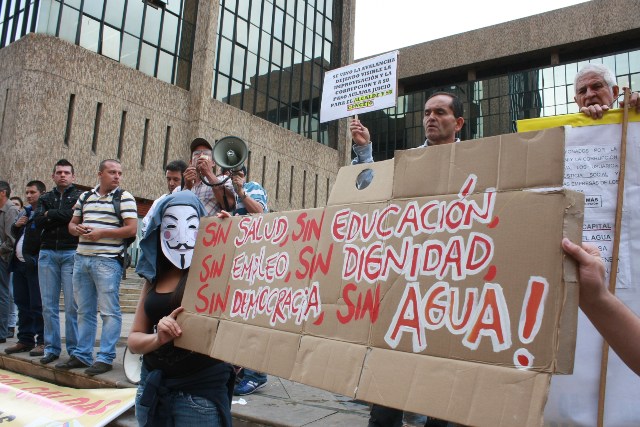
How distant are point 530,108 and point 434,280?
3536 centimetres

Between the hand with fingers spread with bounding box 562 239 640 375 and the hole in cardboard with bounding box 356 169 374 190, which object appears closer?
the hand with fingers spread with bounding box 562 239 640 375

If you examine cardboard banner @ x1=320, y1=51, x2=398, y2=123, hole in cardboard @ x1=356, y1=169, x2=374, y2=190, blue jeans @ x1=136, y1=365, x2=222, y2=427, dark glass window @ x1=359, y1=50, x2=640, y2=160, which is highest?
dark glass window @ x1=359, y1=50, x2=640, y2=160

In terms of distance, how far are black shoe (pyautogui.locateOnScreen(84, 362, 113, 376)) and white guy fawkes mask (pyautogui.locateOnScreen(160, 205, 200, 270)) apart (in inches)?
109

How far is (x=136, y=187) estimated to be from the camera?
18.3 metres

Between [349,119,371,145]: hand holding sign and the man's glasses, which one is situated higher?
[349,119,371,145]: hand holding sign

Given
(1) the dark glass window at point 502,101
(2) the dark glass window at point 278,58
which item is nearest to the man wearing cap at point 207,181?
(2) the dark glass window at point 278,58

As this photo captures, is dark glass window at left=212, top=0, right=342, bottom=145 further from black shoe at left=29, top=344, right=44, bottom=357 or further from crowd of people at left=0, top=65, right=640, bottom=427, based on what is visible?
black shoe at left=29, top=344, right=44, bottom=357

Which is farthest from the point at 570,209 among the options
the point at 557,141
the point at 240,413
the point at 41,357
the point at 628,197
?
the point at 41,357

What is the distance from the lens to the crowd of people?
6.46 feet

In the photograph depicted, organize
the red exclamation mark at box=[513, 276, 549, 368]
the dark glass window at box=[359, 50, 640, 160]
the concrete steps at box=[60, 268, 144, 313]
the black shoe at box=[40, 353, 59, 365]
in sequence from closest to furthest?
the red exclamation mark at box=[513, 276, 549, 368] → the black shoe at box=[40, 353, 59, 365] → the concrete steps at box=[60, 268, 144, 313] → the dark glass window at box=[359, 50, 640, 160]

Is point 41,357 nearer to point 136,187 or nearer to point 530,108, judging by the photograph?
point 136,187

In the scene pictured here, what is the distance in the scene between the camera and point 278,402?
12.3ft

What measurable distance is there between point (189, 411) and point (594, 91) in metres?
2.31

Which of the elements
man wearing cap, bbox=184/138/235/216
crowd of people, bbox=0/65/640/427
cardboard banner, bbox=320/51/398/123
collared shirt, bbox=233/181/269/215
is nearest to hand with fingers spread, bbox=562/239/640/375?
crowd of people, bbox=0/65/640/427
